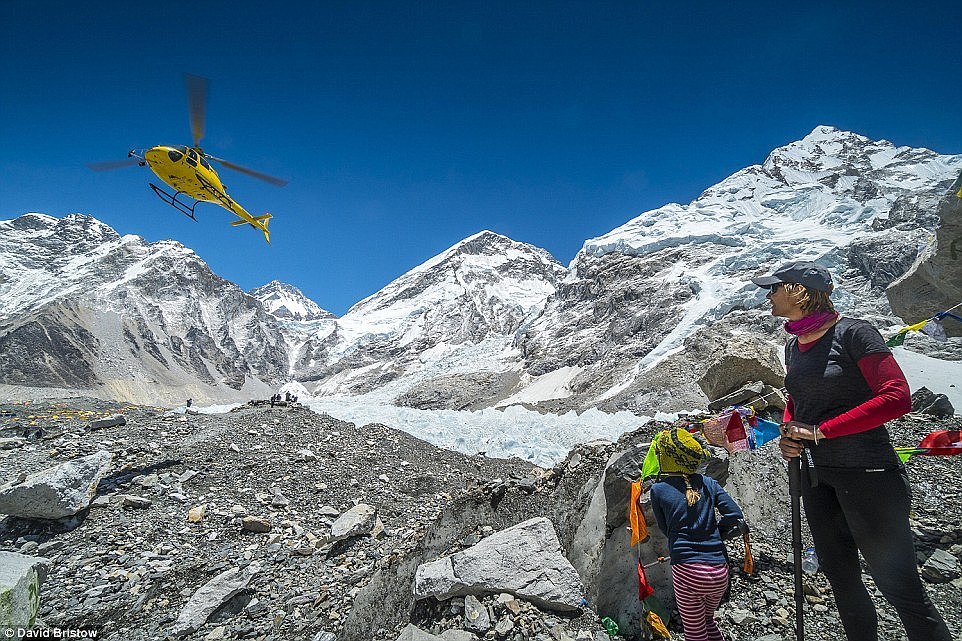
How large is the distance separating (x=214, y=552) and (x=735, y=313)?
245ft

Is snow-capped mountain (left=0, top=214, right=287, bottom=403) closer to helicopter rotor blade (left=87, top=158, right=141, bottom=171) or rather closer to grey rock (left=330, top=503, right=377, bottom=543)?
helicopter rotor blade (left=87, top=158, right=141, bottom=171)

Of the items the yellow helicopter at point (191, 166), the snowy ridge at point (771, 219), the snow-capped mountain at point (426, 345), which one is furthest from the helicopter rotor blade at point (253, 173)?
the snow-capped mountain at point (426, 345)

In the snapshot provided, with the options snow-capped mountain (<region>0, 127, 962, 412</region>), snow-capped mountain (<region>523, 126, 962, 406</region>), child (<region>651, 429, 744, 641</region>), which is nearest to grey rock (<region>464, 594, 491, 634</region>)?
child (<region>651, 429, 744, 641</region>)

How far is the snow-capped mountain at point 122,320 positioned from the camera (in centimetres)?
9819

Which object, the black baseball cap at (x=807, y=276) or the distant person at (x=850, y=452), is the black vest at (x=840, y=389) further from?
the black baseball cap at (x=807, y=276)

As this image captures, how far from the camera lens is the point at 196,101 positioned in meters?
11.4

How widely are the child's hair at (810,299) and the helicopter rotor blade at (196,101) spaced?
13591 millimetres

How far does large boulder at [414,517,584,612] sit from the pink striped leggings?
1005 mm

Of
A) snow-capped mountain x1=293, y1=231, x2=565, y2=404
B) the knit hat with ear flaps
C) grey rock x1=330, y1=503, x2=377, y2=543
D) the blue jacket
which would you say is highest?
snow-capped mountain x1=293, y1=231, x2=565, y2=404

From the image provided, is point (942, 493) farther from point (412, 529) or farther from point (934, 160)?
point (934, 160)

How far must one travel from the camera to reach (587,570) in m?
4.45

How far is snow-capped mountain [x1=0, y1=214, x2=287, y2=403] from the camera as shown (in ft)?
322

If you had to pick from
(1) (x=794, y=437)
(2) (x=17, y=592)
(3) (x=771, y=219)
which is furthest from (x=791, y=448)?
(3) (x=771, y=219)

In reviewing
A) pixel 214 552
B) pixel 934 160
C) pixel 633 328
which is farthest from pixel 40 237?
pixel 934 160
